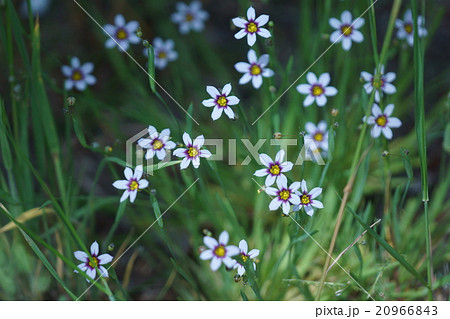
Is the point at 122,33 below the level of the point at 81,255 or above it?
above

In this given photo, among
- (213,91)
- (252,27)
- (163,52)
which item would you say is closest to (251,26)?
(252,27)

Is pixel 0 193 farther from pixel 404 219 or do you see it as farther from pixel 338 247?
pixel 404 219

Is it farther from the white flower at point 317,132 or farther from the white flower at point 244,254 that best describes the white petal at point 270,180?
the white flower at point 317,132

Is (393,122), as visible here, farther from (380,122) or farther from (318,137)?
(318,137)

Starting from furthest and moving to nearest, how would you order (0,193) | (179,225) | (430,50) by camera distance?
(430,50) < (179,225) < (0,193)

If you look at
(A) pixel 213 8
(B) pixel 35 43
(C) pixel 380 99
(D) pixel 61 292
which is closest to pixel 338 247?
(C) pixel 380 99
